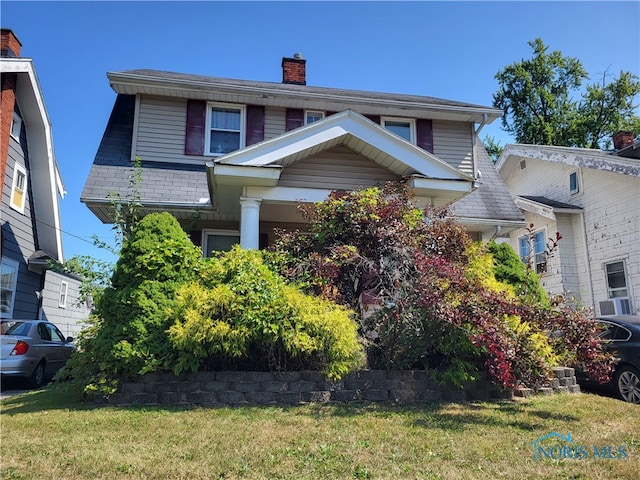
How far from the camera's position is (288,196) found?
8984mm

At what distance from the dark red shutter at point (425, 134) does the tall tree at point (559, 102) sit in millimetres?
19220

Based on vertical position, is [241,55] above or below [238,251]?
above

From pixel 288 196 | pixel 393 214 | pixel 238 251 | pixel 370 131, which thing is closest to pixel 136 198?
pixel 288 196

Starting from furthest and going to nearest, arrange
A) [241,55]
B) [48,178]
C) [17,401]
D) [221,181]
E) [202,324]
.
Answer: [48,178] < [241,55] < [221,181] < [17,401] < [202,324]

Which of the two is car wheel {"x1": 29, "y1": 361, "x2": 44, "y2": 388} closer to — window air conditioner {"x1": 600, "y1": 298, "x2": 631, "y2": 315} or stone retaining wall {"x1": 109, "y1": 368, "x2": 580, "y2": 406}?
stone retaining wall {"x1": 109, "y1": 368, "x2": 580, "y2": 406}

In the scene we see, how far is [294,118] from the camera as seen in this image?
469 inches

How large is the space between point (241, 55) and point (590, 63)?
26264 millimetres

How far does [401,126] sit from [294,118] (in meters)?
3.03

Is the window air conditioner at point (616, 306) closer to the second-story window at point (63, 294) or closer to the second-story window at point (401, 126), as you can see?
the second-story window at point (401, 126)

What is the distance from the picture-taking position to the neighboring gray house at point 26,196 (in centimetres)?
1159

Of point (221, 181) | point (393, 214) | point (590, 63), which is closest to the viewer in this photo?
point (393, 214)

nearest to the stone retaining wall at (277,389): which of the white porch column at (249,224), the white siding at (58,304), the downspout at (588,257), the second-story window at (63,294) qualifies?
the white porch column at (249,224)

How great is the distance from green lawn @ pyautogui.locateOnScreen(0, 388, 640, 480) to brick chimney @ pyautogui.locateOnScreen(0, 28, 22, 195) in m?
8.31

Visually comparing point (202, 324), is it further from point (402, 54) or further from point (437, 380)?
point (402, 54)
